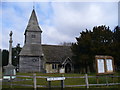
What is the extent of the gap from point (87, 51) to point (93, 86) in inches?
710

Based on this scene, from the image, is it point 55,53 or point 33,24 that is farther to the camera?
point 55,53

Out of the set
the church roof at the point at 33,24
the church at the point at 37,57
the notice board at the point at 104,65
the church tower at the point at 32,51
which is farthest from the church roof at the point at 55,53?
the notice board at the point at 104,65

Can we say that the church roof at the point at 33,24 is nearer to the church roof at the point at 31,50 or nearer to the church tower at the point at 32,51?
the church tower at the point at 32,51

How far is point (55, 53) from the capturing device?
3891 centimetres

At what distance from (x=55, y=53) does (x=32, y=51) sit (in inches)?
239

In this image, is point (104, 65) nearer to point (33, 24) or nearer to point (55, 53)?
point (55, 53)

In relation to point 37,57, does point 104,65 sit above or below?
below

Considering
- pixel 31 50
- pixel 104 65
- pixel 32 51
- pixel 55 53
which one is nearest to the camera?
pixel 104 65

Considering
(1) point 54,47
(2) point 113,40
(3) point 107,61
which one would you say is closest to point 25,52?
(1) point 54,47

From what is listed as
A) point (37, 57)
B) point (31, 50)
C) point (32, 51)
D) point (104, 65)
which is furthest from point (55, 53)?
point (104, 65)

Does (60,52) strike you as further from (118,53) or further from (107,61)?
(107,61)

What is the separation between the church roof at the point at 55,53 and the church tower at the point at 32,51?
1909mm

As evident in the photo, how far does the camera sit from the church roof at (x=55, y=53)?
3656 centimetres

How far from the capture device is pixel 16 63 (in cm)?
4869
